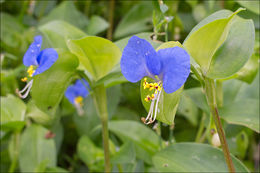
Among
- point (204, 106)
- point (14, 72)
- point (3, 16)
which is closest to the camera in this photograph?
point (204, 106)

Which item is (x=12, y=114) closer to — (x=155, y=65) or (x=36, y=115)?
(x=36, y=115)

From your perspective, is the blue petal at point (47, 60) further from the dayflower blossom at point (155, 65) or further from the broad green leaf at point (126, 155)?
the broad green leaf at point (126, 155)

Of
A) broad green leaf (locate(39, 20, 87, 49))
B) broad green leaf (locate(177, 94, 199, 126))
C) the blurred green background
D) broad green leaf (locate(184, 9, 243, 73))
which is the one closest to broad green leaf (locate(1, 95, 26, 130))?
the blurred green background

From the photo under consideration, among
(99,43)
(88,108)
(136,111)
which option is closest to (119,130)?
(88,108)

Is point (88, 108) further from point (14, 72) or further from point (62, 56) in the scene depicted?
point (62, 56)

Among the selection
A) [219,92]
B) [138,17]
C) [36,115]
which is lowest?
[36,115]

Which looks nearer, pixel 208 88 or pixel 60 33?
pixel 208 88

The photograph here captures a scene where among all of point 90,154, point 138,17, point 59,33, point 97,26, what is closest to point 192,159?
point 90,154

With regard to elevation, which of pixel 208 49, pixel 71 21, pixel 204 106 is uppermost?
pixel 208 49
